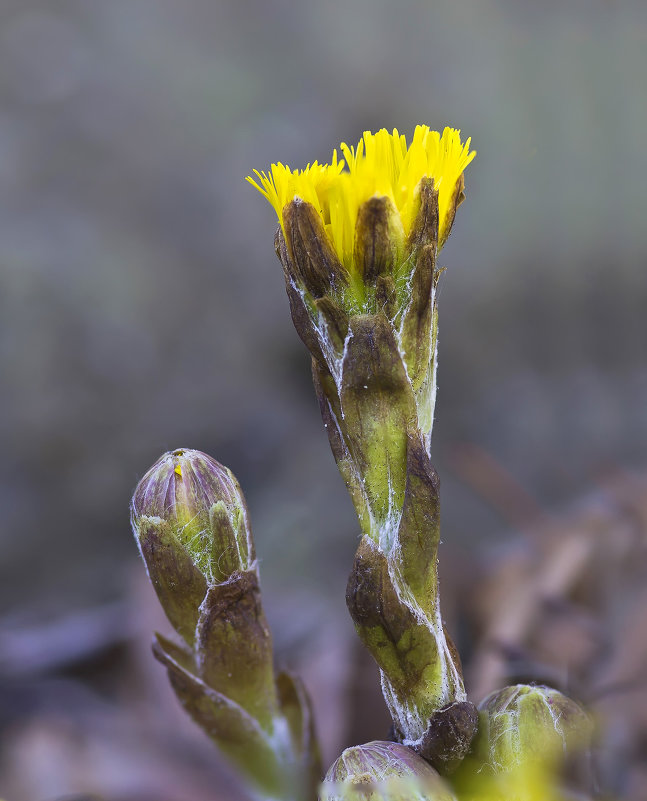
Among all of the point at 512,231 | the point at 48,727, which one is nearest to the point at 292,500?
the point at 48,727

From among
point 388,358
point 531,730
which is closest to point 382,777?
point 531,730

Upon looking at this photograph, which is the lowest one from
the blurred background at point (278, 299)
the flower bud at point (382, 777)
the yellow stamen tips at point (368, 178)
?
the flower bud at point (382, 777)

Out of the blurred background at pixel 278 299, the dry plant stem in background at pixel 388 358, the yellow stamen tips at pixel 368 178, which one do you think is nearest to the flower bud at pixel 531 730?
the dry plant stem in background at pixel 388 358

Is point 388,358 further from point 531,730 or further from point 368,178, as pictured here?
point 531,730

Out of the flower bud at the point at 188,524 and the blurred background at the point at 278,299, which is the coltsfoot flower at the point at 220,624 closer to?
the flower bud at the point at 188,524

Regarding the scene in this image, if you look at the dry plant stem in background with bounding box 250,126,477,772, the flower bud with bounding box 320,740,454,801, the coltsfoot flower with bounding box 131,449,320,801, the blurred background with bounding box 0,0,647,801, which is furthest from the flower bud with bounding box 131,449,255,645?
the blurred background with bounding box 0,0,647,801

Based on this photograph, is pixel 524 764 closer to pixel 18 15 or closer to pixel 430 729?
pixel 430 729
